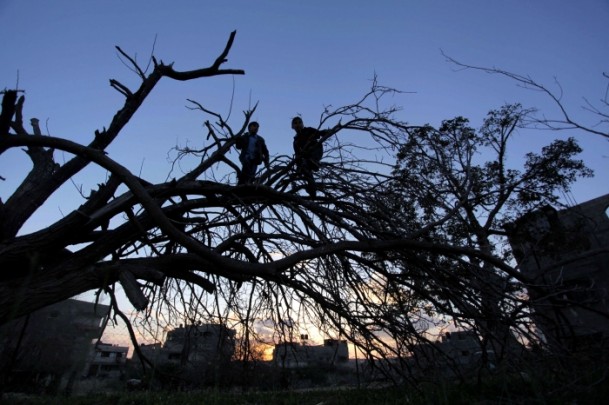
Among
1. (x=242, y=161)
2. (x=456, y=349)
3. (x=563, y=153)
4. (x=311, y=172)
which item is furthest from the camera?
(x=563, y=153)

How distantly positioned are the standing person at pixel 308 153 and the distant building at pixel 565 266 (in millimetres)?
2525

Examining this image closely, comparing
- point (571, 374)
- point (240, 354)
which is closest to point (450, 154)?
point (571, 374)

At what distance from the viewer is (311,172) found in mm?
4480

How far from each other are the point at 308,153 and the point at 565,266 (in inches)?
223

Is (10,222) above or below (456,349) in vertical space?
above

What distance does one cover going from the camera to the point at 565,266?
6445mm

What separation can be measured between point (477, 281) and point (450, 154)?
1.42 meters

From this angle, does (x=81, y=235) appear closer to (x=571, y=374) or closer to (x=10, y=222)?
(x=10, y=222)

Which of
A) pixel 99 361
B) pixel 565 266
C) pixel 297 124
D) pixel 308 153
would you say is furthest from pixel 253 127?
pixel 99 361

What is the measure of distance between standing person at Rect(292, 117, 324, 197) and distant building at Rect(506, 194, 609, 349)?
2.53m

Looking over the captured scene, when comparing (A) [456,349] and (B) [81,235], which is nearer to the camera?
(A) [456,349]

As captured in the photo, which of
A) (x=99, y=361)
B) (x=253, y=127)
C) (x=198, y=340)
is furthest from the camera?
(x=99, y=361)

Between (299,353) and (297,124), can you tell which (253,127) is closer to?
(297,124)

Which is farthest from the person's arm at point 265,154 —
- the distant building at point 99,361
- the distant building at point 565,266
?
the distant building at point 565,266
